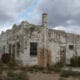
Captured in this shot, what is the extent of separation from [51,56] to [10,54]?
495cm

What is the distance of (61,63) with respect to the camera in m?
32.6

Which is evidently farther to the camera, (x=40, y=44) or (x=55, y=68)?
(x=40, y=44)

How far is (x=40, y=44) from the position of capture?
103 ft

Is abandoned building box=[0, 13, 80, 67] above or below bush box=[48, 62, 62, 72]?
above

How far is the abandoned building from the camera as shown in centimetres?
3091

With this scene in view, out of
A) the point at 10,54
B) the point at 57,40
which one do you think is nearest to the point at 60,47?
the point at 57,40

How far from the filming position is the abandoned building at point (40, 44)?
30906 millimetres

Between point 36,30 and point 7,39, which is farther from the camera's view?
point 7,39

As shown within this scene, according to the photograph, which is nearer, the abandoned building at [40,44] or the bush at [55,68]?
the bush at [55,68]

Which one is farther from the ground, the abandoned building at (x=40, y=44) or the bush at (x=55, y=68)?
the abandoned building at (x=40, y=44)

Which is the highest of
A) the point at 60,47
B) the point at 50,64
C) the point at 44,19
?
the point at 44,19

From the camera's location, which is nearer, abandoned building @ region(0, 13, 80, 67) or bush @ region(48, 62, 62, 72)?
bush @ region(48, 62, 62, 72)

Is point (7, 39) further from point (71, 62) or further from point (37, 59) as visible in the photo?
point (71, 62)

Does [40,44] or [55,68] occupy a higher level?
[40,44]
